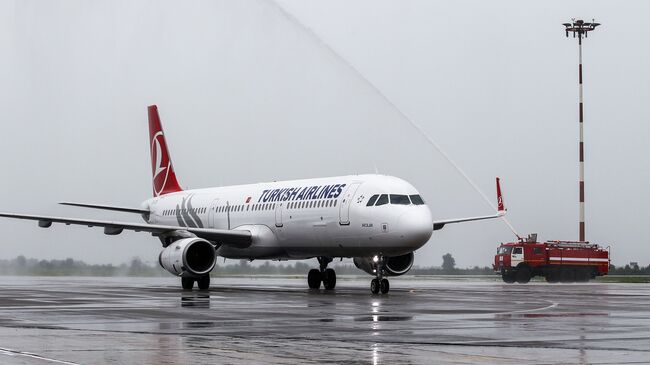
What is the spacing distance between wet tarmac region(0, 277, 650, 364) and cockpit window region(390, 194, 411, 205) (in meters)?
7.41

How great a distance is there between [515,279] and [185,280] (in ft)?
82.4

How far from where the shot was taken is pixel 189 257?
39031 millimetres

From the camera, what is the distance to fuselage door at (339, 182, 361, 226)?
120 feet

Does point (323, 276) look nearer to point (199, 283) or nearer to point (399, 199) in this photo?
point (199, 283)

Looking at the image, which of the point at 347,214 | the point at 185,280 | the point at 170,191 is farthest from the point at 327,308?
the point at 170,191

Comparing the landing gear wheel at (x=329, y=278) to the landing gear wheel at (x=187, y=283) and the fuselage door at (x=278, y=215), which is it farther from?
the landing gear wheel at (x=187, y=283)

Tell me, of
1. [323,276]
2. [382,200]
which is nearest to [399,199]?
[382,200]

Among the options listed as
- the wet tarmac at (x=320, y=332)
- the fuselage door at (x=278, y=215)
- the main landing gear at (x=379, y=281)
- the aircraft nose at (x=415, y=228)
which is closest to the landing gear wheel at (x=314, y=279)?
the fuselage door at (x=278, y=215)

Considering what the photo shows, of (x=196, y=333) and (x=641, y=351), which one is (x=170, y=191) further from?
(x=641, y=351)

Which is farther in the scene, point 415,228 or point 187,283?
point 187,283

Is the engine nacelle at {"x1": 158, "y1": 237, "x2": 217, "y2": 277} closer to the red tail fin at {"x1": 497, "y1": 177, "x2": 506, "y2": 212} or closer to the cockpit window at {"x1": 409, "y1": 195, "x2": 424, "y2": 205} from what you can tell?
the cockpit window at {"x1": 409, "y1": 195, "x2": 424, "y2": 205}

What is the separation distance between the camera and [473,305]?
27406 mm

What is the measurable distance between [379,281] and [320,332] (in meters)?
17.5

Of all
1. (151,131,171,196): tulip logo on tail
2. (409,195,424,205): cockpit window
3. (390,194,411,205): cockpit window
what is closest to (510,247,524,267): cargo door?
(151,131,171,196): tulip logo on tail
